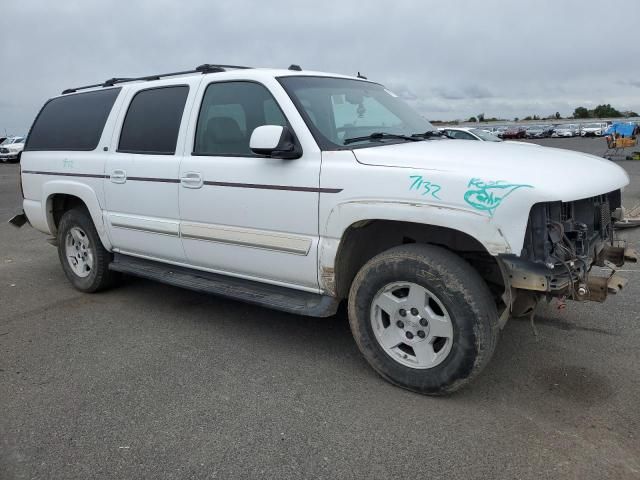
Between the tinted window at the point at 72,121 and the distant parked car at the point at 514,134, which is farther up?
the tinted window at the point at 72,121

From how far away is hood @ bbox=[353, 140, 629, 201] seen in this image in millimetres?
2975

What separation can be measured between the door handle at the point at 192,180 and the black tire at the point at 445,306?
4.90 feet

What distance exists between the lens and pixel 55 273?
6605 millimetres

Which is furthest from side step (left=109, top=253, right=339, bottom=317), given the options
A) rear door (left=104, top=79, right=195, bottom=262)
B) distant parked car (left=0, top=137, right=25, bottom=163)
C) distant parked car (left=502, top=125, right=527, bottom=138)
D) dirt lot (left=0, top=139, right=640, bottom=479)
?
distant parked car (left=502, top=125, right=527, bottom=138)

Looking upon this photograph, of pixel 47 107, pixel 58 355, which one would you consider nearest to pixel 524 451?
pixel 58 355

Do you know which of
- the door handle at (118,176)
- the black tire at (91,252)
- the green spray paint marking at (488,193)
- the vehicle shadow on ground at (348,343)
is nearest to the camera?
the green spray paint marking at (488,193)

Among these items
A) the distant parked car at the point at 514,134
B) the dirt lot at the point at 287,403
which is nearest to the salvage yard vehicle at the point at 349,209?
the dirt lot at the point at 287,403

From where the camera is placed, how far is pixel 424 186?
3168 millimetres

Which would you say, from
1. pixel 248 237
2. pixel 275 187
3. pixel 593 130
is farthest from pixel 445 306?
pixel 593 130

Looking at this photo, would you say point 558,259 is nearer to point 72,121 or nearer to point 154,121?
point 154,121

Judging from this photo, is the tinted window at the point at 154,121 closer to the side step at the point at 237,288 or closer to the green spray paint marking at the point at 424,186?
the side step at the point at 237,288

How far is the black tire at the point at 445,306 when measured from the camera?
3.13m

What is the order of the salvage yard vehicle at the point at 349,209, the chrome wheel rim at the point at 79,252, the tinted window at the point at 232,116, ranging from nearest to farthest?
the salvage yard vehicle at the point at 349,209 < the tinted window at the point at 232,116 < the chrome wheel rim at the point at 79,252

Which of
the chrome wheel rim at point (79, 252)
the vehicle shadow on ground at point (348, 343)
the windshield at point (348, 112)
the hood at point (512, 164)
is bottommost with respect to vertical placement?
the vehicle shadow on ground at point (348, 343)
